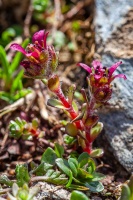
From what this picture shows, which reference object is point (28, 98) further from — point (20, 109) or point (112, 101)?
point (112, 101)

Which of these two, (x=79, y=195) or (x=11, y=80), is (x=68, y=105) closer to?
(x=79, y=195)

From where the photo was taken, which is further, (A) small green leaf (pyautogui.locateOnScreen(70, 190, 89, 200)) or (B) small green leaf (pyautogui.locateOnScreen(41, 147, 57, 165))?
(B) small green leaf (pyautogui.locateOnScreen(41, 147, 57, 165))

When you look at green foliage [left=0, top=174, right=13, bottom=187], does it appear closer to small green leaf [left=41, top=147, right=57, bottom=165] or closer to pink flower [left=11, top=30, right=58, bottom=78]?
small green leaf [left=41, top=147, right=57, bottom=165]

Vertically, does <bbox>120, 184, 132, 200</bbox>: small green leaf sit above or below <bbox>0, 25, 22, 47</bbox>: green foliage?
below

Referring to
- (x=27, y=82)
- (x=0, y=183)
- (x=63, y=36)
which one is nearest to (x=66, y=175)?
(x=0, y=183)

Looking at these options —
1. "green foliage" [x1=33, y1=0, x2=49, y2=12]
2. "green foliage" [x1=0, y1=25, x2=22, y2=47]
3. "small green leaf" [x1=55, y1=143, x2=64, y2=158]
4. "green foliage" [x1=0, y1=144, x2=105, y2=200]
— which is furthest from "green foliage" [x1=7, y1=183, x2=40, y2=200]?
"green foliage" [x1=33, y1=0, x2=49, y2=12]
